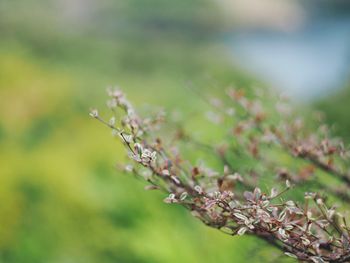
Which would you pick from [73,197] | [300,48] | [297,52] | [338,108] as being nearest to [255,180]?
[73,197]

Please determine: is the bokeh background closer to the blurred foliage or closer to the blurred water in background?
the blurred foliage

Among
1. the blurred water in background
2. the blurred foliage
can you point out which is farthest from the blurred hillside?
the blurred water in background

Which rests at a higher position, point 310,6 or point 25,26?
point 310,6

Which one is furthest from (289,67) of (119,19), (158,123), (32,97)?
(158,123)

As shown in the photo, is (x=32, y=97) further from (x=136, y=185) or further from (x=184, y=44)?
(x=184, y=44)

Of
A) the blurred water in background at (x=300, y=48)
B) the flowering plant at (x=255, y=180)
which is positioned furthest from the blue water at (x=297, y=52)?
the flowering plant at (x=255, y=180)

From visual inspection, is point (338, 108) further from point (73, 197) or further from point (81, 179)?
point (73, 197)
